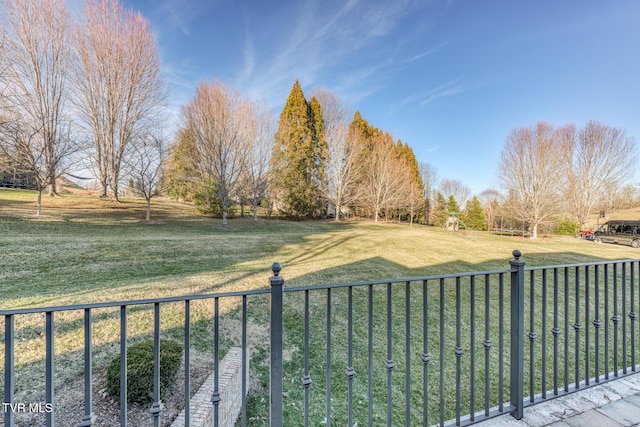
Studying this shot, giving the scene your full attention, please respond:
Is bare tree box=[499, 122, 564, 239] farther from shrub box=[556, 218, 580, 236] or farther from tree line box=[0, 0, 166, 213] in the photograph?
tree line box=[0, 0, 166, 213]

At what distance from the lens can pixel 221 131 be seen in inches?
465

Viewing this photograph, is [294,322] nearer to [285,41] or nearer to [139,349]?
[139,349]

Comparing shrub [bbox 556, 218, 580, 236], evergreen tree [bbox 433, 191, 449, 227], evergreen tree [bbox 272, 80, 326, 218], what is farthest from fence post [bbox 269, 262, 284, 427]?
evergreen tree [bbox 433, 191, 449, 227]

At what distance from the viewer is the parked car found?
1538 centimetres

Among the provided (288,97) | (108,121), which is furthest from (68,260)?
(288,97)

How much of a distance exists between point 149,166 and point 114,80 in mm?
4942

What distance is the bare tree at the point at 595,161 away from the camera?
1700 centimetres

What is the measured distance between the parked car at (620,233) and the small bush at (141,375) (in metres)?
22.0

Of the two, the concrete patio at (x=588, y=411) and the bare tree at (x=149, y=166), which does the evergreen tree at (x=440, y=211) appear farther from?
the concrete patio at (x=588, y=411)

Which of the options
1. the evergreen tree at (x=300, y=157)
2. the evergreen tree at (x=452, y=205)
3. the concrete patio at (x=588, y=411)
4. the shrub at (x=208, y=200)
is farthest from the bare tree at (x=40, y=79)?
the evergreen tree at (x=452, y=205)

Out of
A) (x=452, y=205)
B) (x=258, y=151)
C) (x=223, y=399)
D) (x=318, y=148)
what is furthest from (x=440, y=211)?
(x=223, y=399)

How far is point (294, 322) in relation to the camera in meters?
3.88

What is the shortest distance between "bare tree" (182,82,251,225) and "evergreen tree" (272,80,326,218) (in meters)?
3.94

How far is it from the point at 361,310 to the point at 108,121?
15211mm
